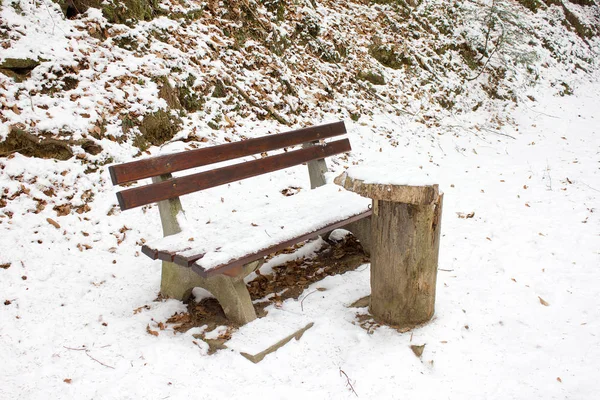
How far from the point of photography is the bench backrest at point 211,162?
9.21ft

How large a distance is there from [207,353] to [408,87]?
6829mm

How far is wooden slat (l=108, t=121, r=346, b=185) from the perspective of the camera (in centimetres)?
279

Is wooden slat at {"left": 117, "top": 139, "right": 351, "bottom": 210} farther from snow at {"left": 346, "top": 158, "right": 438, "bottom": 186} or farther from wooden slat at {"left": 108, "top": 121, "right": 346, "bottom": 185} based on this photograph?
snow at {"left": 346, "top": 158, "right": 438, "bottom": 186}

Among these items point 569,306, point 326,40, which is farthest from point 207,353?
point 326,40

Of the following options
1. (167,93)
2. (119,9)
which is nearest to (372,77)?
(167,93)

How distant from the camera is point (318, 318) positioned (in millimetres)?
2963

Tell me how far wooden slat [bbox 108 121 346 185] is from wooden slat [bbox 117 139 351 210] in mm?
82

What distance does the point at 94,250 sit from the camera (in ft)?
12.2

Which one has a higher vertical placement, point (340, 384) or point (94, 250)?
point (94, 250)

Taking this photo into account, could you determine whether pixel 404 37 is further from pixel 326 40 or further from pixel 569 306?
pixel 569 306

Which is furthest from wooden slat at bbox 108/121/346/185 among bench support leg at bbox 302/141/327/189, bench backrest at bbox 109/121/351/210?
bench support leg at bbox 302/141/327/189

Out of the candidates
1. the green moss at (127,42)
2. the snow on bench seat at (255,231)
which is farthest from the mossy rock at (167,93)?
the snow on bench seat at (255,231)

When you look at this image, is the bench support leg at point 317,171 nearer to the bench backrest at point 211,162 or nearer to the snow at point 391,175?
the bench backrest at point 211,162

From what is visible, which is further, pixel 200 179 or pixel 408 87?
pixel 408 87
